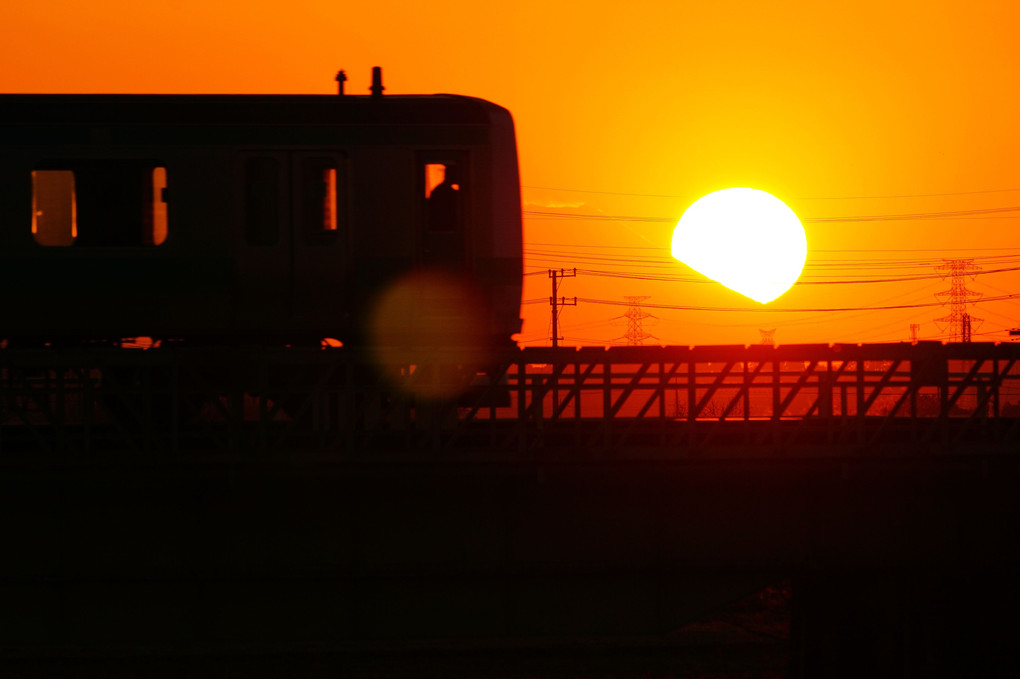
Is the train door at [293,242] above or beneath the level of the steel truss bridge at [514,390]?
above

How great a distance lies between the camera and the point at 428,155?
13.6 metres

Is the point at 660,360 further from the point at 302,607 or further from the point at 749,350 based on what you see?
the point at 302,607

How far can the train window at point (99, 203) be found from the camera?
13562 millimetres

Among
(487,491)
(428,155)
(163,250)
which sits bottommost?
(487,491)

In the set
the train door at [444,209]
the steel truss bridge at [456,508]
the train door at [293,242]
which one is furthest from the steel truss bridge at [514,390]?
the train door at [444,209]

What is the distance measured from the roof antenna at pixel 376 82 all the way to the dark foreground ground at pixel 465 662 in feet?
29.6

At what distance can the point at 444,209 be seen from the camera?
1373 cm

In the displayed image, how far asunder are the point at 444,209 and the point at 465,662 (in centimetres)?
885

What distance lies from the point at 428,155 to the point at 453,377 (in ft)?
8.47

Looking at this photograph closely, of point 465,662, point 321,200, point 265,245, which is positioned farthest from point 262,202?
point 465,662

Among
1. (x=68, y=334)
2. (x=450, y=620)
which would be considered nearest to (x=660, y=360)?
(x=450, y=620)

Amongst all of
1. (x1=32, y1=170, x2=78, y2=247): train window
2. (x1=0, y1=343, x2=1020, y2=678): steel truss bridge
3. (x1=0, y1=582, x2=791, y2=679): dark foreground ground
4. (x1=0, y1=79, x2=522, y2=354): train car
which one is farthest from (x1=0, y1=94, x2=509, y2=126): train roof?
(x1=0, y1=582, x2=791, y2=679): dark foreground ground

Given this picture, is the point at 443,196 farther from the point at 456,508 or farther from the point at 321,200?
the point at 456,508

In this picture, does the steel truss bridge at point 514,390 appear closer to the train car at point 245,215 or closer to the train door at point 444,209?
the train car at point 245,215
